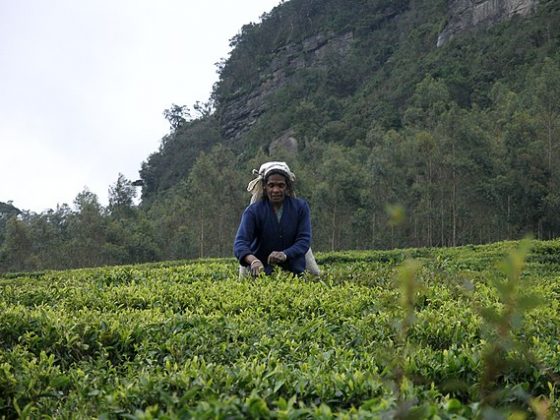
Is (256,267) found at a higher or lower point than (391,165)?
lower

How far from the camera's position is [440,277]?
583 centimetres

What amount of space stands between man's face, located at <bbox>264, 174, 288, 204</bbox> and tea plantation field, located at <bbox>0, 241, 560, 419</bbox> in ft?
3.15

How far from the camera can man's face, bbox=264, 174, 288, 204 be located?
5477mm

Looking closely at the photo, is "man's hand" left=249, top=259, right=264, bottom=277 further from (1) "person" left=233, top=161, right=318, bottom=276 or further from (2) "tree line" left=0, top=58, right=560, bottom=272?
(2) "tree line" left=0, top=58, right=560, bottom=272

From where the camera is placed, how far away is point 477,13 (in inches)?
2464

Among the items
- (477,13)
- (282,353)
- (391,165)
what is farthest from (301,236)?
(477,13)

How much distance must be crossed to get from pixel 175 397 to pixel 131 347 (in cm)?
112

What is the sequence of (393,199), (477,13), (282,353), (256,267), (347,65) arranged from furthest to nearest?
(347,65) < (477,13) < (393,199) < (256,267) < (282,353)

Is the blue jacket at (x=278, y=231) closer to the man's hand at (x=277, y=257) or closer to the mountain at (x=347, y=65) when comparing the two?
the man's hand at (x=277, y=257)

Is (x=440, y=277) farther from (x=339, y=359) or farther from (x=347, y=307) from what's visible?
(x=339, y=359)

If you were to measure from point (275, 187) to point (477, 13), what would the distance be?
6431cm

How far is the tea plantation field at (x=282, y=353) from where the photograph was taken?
1675 millimetres

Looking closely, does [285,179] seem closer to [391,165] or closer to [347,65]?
[391,165]

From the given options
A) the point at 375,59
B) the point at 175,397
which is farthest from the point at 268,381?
the point at 375,59
